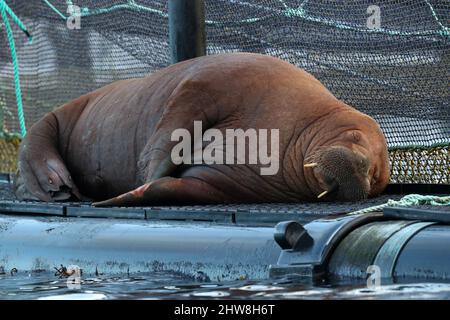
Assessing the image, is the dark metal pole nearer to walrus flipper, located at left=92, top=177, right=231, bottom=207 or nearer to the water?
walrus flipper, located at left=92, top=177, right=231, bottom=207

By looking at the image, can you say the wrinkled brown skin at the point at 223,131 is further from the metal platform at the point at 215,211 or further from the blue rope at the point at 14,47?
the blue rope at the point at 14,47

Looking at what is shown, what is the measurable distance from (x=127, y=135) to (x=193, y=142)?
0.78 metres

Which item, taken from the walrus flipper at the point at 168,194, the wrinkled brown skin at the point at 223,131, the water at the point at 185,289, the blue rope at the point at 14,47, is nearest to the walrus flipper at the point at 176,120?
the wrinkled brown skin at the point at 223,131

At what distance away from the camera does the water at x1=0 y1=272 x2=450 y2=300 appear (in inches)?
115

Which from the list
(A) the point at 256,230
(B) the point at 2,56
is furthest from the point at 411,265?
(B) the point at 2,56

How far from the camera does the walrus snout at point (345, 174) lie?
17.2 feet

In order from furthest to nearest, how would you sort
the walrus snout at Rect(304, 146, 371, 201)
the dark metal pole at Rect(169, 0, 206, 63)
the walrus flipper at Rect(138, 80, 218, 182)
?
1. the dark metal pole at Rect(169, 0, 206, 63)
2. the walrus flipper at Rect(138, 80, 218, 182)
3. the walrus snout at Rect(304, 146, 371, 201)

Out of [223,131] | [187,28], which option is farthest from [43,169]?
[223,131]

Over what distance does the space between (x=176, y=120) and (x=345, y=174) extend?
97 cm

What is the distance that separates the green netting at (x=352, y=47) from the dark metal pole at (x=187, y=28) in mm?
278

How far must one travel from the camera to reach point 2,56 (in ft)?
29.8

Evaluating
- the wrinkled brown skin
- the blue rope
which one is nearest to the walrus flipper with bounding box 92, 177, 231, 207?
the wrinkled brown skin

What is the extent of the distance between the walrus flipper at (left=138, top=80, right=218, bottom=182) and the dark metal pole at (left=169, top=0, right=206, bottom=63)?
0.78 metres
